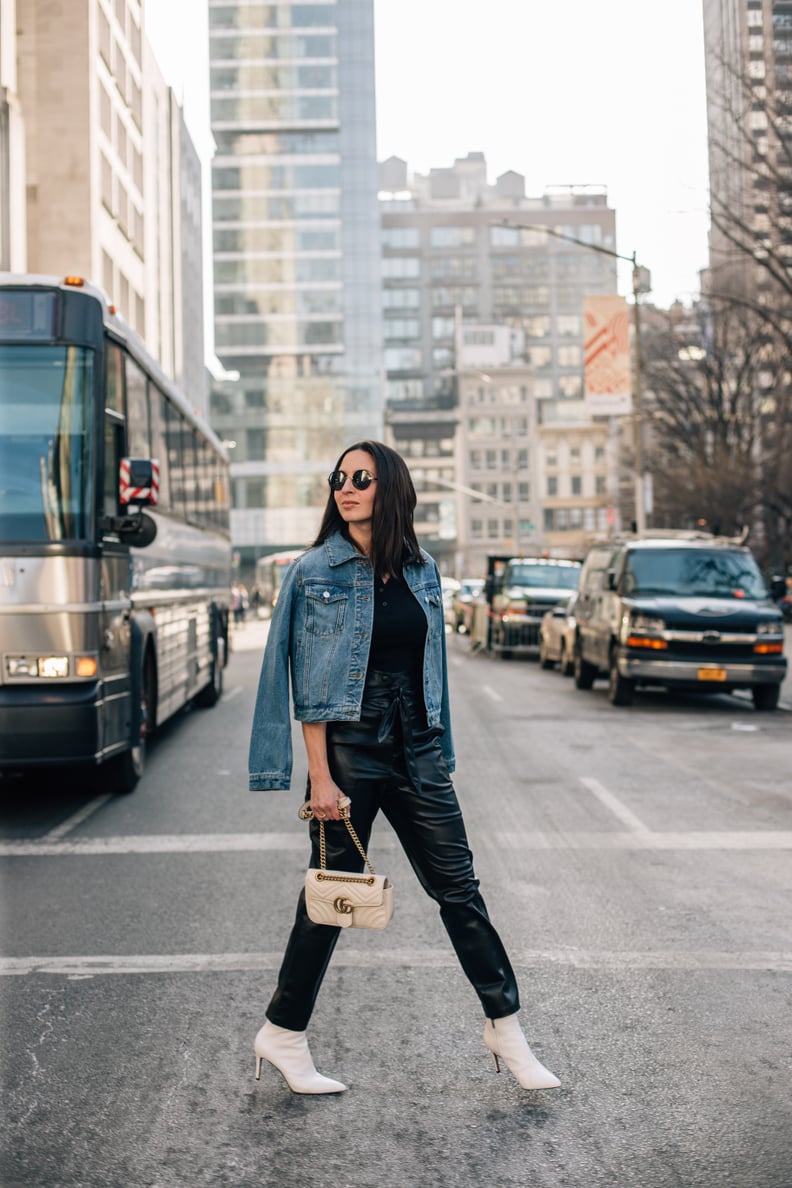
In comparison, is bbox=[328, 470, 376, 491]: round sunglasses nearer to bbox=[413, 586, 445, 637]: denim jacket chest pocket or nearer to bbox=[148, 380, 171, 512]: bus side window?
bbox=[413, 586, 445, 637]: denim jacket chest pocket

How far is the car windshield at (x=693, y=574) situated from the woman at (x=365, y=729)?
13383mm

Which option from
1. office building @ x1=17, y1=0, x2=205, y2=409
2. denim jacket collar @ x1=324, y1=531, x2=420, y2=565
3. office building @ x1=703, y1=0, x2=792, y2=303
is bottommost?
denim jacket collar @ x1=324, y1=531, x2=420, y2=565

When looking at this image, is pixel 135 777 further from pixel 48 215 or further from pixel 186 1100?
pixel 48 215

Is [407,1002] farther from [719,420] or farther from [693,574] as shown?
[719,420]

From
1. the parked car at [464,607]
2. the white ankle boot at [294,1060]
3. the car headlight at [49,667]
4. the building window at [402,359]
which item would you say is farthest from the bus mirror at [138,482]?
the building window at [402,359]

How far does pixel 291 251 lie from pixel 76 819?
363ft

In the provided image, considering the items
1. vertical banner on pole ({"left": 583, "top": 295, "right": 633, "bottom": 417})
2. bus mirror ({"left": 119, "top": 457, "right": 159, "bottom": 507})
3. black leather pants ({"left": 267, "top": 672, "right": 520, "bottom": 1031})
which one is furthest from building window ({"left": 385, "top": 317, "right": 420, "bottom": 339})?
black leather pants ({"left": 267, "top": 672, "right": 520, "bottom": 1031})

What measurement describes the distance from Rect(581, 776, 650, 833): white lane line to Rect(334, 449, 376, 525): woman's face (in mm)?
5195

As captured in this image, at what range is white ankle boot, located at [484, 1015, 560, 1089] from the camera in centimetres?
409

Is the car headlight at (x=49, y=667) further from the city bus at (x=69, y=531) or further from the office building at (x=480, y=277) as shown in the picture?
the office building at (x=480, y=277)

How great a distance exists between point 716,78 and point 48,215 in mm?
25540

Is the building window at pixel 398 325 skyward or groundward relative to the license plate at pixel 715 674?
skyward

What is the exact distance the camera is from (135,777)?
10.7 m

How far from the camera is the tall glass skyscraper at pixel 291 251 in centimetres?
11438
